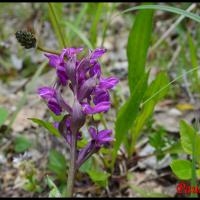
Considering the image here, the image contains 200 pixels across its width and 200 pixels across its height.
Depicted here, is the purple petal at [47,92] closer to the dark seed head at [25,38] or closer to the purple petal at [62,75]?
the purple petal at [62,75]

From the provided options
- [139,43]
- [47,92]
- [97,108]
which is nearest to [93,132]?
[97,108]

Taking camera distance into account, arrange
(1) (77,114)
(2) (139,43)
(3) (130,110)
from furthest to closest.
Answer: (2) (139,43) → (3) (130,110) → (1) (77,114)

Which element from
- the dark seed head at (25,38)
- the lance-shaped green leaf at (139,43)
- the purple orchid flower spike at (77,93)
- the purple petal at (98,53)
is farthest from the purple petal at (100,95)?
the lance-shaped green leaf at (139,43)

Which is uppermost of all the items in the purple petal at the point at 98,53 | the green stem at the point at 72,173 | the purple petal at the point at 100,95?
the purple petal at the point at 98,53

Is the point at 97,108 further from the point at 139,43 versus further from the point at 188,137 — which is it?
the point at 139,43

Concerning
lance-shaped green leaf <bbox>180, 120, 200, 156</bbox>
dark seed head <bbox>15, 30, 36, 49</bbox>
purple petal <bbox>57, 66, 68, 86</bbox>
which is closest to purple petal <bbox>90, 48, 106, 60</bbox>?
purple petal <bbox>57, 66, 68, 86</bbox>

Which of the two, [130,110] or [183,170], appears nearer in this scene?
[183,170]

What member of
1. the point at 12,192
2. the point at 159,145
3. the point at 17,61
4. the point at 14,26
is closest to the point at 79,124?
the point at 159,145
